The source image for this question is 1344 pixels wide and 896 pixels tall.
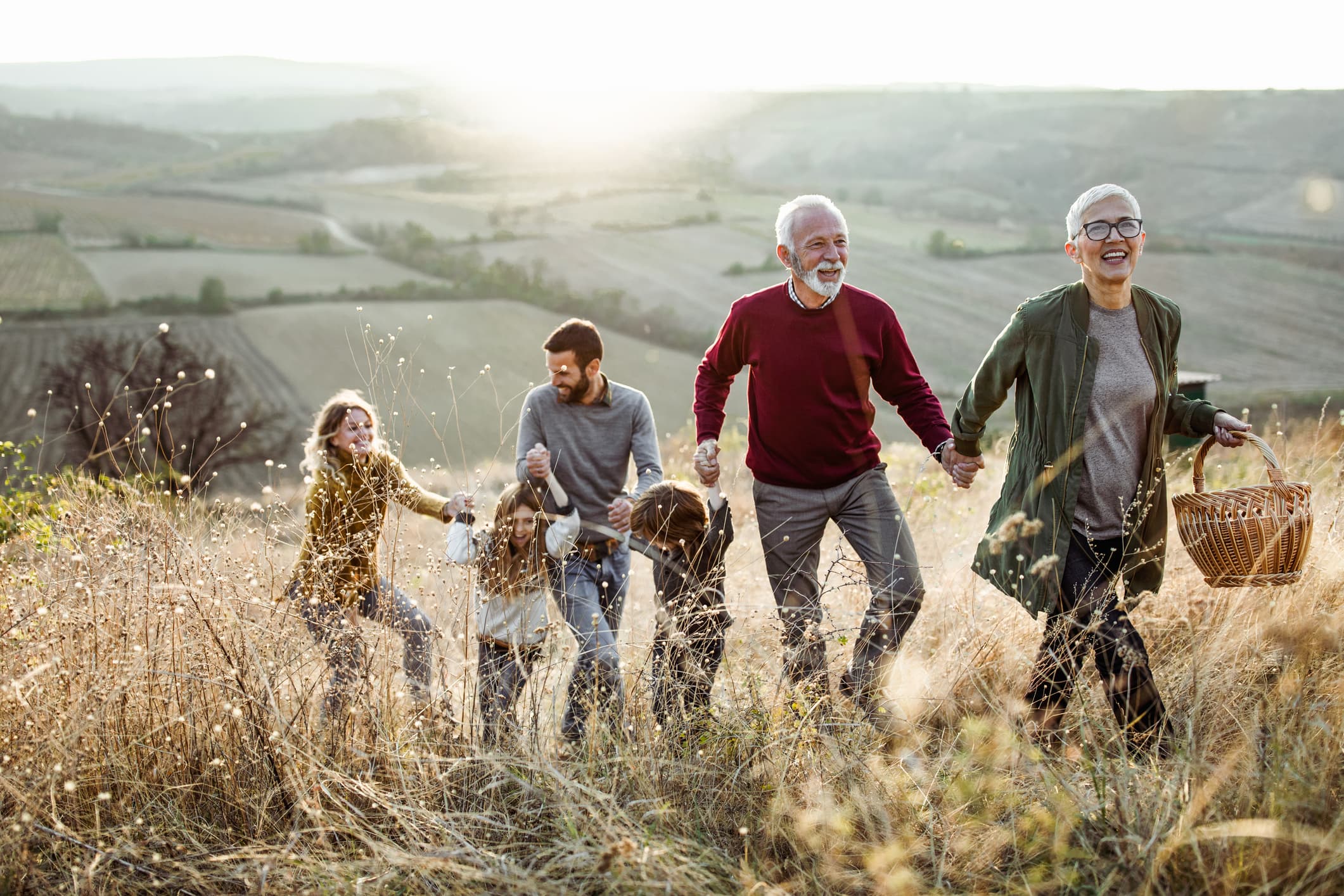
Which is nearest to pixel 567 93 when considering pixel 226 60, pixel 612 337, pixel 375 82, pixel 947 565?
pixel 612 337

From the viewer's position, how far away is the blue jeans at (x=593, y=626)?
3061mm

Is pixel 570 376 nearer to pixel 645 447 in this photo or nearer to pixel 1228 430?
pixel 645 447

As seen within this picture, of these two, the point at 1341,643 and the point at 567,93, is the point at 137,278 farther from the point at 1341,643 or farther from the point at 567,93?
the point at 1341,643

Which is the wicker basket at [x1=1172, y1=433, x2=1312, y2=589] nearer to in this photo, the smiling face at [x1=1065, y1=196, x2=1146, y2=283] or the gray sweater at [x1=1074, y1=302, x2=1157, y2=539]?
the gray sweater at [x1=1074, y1=302, x2=1157, y2=539]

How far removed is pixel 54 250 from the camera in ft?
148

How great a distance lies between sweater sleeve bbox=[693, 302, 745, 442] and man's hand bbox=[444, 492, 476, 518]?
36.4 inches

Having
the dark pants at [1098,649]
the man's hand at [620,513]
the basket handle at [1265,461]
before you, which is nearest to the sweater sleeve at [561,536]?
the man's hand at [620,513]

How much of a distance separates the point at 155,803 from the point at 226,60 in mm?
106869

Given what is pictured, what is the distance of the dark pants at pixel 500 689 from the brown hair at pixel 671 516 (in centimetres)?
57

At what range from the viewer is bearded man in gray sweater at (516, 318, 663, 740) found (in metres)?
3.79

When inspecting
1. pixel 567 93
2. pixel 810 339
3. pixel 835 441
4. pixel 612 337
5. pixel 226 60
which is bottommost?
pixel 612 337

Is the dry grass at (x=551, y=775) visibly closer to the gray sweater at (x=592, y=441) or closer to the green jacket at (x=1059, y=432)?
the green jacket at (x=1059, y=432)

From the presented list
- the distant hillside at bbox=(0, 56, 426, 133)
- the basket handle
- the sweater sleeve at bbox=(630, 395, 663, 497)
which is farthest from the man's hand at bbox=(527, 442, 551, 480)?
the distant hillside at bbox=(0, 56, 426, 133)

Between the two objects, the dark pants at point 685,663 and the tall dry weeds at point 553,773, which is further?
the dark pants at point 685,663
